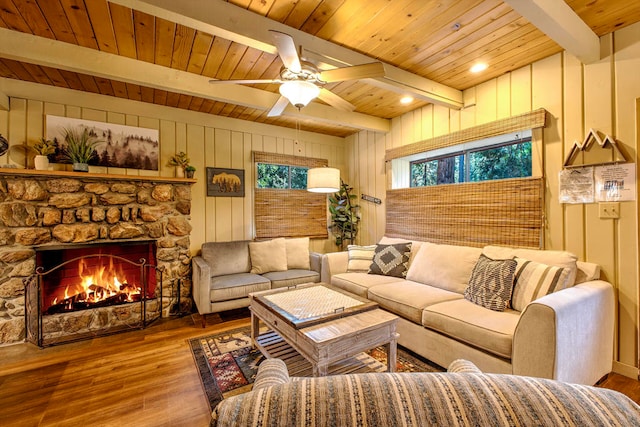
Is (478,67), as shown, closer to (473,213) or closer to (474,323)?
(473,213)

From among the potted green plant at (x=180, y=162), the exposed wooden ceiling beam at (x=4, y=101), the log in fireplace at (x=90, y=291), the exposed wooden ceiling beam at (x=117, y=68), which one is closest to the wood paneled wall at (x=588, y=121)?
the exposed wooden ceiling beam at (x=117, y=68)

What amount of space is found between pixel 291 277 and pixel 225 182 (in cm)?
160

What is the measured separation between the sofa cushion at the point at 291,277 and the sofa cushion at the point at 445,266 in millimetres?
1216

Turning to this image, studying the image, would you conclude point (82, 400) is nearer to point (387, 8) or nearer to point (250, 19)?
point (250, 19)

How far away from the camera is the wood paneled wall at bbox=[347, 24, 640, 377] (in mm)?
2043

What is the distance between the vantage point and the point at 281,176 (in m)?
4.36

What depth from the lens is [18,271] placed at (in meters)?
2.70

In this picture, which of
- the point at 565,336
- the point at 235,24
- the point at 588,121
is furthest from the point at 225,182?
the point at 588,121

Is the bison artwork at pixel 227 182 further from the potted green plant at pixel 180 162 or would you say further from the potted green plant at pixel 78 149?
the potted green plant at pixel 78 149

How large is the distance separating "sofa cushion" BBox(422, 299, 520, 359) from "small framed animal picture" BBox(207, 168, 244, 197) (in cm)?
286

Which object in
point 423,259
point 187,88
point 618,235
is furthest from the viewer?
point 423,259

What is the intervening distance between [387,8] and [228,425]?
2242mm

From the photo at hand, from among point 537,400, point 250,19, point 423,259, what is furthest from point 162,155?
point 537,400

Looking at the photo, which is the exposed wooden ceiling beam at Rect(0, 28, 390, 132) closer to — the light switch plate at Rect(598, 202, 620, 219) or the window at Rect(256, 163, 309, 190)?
the window at Rect(256, 163, 309, 190)
